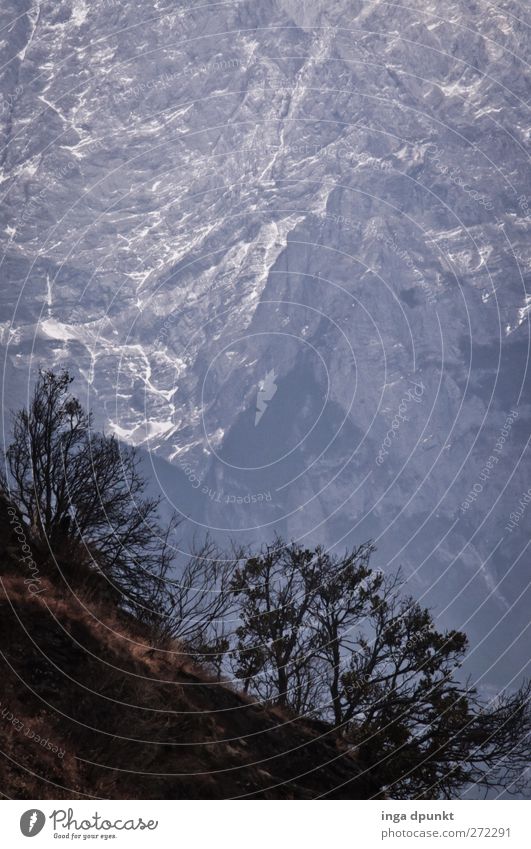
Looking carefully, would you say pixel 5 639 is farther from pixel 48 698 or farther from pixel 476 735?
pixel 476 735

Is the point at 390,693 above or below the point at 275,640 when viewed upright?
below

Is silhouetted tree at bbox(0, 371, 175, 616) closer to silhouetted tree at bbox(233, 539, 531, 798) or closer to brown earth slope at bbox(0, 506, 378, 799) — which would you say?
brown earth slope at bbox(0, 506, 378, 799)
